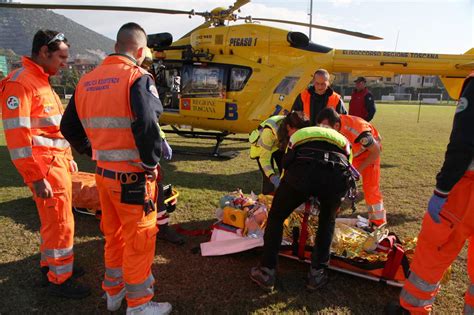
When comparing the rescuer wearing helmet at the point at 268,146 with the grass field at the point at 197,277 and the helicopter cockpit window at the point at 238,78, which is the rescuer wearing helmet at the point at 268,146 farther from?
the helicopter cockpit window at the point at 238,78

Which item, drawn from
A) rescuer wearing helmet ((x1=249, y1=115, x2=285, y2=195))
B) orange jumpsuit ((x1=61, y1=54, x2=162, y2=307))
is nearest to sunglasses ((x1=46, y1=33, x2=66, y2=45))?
orange jumpsuit ((x1=61, y1=54, x2=162, y2=307))

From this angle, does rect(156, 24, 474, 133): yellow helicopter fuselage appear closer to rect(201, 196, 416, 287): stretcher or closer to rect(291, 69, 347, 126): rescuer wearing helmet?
rect(291, 69, 347, 126): rescuer wearing helmet

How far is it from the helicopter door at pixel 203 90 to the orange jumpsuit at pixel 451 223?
246 inches

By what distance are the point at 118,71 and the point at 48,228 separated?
1532 millimetres

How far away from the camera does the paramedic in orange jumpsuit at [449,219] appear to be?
2.05 m

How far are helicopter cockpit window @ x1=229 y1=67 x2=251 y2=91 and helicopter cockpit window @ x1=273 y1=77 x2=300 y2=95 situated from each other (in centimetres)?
86

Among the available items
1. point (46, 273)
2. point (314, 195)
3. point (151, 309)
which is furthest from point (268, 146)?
point (46, 273)

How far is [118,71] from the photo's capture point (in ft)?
7.38

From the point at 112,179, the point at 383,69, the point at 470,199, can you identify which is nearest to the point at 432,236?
the point at 470,199

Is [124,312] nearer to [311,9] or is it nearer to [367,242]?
[367,242]

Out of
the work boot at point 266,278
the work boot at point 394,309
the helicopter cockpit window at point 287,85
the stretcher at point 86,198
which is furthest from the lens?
the helicopter cockpit window at point 287,85

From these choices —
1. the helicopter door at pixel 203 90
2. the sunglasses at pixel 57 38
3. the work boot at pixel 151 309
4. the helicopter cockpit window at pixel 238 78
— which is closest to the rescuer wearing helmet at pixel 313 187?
the work boot at pixel 151 309

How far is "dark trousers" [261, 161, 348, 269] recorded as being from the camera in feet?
8.83

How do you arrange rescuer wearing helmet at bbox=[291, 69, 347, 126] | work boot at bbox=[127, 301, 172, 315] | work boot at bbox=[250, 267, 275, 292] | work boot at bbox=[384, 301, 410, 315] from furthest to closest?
rescuer wearing helmet at bbox=[291, 69, 347, 126] → work boot at bbox=[250, 267, 275, 292] → work boot at bbox=[384, 301, 410, 315] → work boot at bbox=[127, 301, 172, 315]
